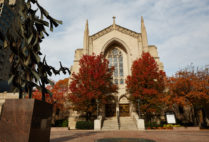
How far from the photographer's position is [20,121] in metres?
4.29

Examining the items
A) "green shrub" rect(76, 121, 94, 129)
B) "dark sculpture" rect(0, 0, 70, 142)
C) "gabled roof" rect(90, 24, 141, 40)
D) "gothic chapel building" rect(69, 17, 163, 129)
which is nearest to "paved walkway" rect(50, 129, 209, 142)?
"dark sculpture" rect(0, 0, 70, 142)

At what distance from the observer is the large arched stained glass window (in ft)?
86.5

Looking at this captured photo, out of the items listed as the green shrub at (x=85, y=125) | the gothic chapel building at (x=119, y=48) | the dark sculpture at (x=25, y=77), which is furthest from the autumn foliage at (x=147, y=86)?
the dark sculpture at (x=25, y=77)

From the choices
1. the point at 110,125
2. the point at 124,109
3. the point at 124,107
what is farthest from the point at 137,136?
the point at 124,107

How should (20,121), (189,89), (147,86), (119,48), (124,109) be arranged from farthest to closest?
(119,48) < (124,109) < (147,86) < (189,89) < (20,121)

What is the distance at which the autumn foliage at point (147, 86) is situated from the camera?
1870cm

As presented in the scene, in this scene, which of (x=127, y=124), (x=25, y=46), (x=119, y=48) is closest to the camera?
(x=25, y=46)

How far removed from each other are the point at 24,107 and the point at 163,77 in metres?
19.6

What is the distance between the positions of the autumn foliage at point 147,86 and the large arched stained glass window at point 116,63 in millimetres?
5216

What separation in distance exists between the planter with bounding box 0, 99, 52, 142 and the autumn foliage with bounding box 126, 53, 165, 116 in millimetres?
15915

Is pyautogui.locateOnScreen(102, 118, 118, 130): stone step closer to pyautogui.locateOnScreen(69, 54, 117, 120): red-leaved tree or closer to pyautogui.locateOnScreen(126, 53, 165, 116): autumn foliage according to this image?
pyautogui.locateOnScreen(69, 54, 117, 120): red-leaved tree

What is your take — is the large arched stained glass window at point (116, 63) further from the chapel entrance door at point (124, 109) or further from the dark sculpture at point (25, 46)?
the dark sculpture at point (25, 46)

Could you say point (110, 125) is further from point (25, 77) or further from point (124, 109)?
point (25, 77)

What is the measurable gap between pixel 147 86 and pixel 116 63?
9264mm
